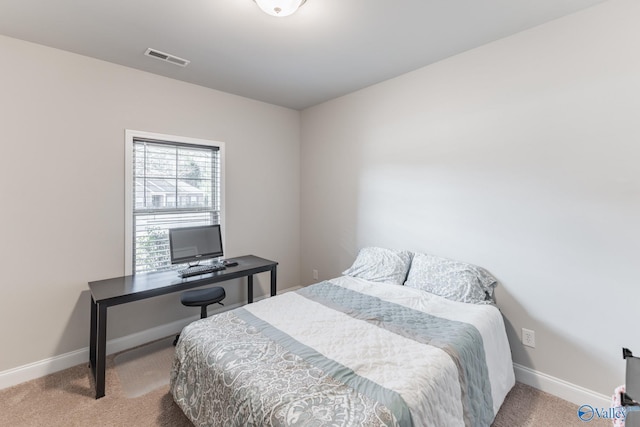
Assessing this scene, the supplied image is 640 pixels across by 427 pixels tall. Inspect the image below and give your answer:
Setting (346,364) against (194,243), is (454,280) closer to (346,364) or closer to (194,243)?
(346,364)

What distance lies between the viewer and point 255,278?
3.53 m

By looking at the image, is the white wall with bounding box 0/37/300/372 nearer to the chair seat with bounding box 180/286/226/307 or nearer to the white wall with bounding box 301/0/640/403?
the chair seat with bounding box 180/286/226/307

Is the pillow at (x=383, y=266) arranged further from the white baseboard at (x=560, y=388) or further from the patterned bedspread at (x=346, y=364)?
the white baseboard at (x=560, y=388)

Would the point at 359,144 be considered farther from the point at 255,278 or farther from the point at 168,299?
the point at 168,299

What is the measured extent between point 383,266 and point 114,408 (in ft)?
7.40

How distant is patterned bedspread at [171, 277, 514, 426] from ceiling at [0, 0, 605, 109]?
1.98m

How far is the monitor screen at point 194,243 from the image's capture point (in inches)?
106

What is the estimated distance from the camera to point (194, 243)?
2822 mm

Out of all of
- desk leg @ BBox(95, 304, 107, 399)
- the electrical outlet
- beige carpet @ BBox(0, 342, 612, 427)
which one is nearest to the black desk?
desk leg @ BBox(95, 304, 107, 399)

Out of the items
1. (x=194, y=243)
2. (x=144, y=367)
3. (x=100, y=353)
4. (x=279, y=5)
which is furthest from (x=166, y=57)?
(x=144, y=367)

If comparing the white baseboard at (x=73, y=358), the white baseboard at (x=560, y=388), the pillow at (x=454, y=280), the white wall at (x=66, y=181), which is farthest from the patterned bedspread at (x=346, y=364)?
the white wall at (x=66, y=181)

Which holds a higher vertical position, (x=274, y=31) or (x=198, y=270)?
(x=274, y=31)

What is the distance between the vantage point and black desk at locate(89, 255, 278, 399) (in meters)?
2.01

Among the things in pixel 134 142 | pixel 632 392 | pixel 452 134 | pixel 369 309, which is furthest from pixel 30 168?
pixel 632 392
